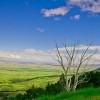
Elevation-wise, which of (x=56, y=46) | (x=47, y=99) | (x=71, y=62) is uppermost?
(x=56, y=46)

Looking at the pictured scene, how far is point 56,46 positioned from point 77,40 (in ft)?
8.85

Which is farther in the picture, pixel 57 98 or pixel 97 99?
pixel 57 98

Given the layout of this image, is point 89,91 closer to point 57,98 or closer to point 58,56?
point 57,98

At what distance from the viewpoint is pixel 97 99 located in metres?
→ 10.1

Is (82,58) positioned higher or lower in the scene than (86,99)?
higher

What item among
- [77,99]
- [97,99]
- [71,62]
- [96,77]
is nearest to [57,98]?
[77,99]

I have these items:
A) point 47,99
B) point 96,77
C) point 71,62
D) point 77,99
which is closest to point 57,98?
point 47,99

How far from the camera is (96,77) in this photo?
64.9 metres

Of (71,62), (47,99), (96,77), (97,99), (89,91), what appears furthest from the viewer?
(96,77)

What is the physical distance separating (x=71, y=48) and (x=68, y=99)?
77.0 ft

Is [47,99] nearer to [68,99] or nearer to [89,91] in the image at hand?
[68,99]

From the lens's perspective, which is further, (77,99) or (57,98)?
(57,98)

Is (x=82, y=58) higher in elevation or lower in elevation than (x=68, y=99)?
higher

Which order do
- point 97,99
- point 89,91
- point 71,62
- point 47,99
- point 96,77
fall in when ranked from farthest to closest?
point 96,77 < point 71,62 < point 89,91 < point 47,99 < point 97,99
